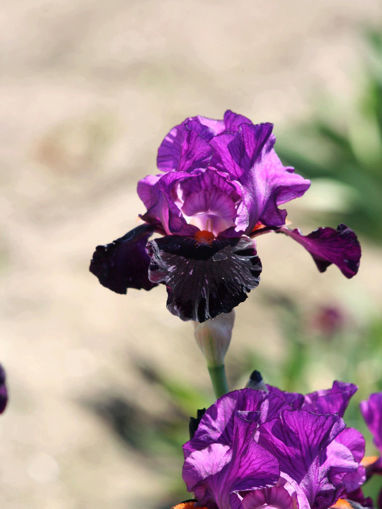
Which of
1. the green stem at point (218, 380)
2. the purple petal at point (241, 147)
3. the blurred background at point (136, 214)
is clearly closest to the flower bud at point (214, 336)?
the green stem at point (218, 380)

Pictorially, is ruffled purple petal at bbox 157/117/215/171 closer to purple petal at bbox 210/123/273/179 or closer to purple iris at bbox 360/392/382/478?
purple petal at bbox 210/123/273/179

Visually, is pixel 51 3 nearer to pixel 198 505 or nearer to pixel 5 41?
pixel 5 41

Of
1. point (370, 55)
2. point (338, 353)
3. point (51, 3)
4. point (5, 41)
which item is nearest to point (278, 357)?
point (338, 353)

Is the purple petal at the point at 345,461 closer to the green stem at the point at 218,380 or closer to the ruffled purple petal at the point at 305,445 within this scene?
the ruffled purple petal at the point at 305,445

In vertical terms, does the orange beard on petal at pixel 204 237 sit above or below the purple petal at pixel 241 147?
below

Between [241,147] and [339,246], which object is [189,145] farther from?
[339,246]

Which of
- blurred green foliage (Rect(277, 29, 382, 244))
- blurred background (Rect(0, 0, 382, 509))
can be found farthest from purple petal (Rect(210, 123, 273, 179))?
blurred green foliage (Rect(277, 29, 382, 244))
